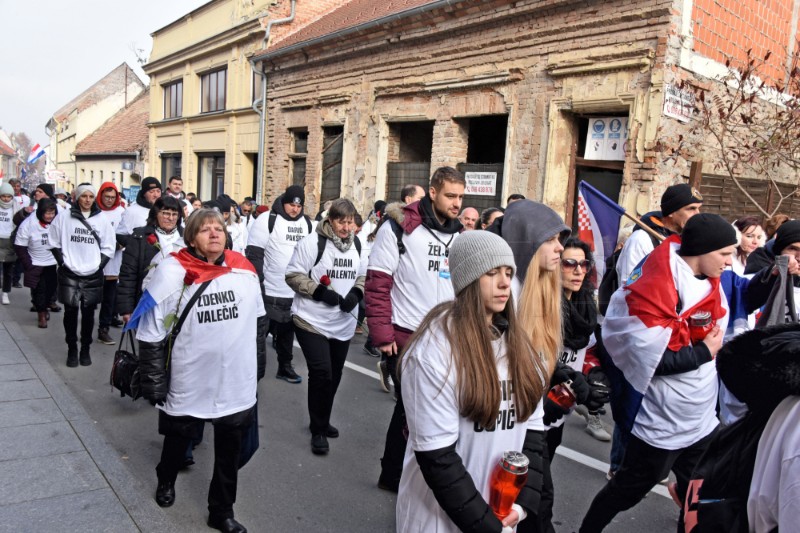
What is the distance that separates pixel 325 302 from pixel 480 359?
2.70 metres

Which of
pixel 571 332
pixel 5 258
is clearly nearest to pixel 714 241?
pixel 571 332

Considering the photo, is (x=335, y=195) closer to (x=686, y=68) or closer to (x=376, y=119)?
(x=376, y=119)

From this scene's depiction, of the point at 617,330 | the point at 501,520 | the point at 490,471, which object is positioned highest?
the point at 617,330

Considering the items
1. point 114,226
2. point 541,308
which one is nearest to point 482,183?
point 114,226

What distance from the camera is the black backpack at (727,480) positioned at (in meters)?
1.56

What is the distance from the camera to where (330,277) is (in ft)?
15.6

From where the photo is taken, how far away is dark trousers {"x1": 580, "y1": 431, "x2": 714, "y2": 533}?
3016 millimetres

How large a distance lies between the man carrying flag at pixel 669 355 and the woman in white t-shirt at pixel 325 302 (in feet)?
7.09

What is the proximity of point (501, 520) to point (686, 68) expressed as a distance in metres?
8.69

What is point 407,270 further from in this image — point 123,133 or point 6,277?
point 123,133

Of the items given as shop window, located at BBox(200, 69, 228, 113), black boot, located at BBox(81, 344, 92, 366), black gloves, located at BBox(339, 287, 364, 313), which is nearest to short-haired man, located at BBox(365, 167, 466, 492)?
black gloves, located at BBox(339, 287, 364, 313)

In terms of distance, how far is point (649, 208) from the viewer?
8.93 metres

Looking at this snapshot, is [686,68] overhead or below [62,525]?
overhead

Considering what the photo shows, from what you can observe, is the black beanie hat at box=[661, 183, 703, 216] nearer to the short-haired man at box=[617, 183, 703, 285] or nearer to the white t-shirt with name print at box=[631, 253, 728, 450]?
the short-haired man at box=[617, 183, 703, 285]
